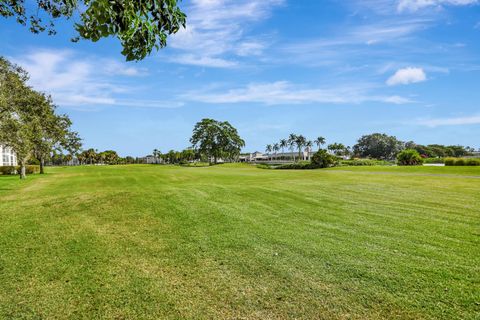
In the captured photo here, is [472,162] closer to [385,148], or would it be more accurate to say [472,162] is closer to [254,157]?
[385,148]

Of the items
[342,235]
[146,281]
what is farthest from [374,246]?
[146,281]

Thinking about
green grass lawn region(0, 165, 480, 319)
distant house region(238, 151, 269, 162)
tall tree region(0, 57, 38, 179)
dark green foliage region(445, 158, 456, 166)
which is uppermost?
tall tree region(0, 57, 38, 179)

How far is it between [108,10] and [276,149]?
603ft

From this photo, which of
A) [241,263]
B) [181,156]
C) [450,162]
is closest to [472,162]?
[450,162]

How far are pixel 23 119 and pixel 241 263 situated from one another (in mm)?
30175

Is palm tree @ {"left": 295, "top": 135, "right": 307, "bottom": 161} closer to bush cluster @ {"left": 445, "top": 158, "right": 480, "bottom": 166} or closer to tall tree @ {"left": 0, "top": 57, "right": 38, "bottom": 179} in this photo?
bush cluster @ {"left": 445, "top": 158, "right": 480, "bottom": 166}

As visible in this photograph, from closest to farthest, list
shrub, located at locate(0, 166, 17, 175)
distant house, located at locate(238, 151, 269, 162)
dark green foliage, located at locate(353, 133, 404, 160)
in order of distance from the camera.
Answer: shrub, located at locate(0, 166, 17, 175), dark green foliage, located at locate(353, 133, 404, 160), distant house, located at locate(238, 151, 269, 162)

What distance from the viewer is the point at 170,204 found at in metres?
10.7

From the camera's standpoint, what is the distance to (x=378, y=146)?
441 ft

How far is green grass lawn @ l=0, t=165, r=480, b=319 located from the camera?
3.96m

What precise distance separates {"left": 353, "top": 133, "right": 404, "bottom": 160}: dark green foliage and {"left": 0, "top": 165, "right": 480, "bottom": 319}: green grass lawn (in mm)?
136243

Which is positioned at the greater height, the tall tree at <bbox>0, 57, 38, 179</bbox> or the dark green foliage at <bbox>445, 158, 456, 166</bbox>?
the tall tree at <bbox>0, 57, 38, 179</bbox>

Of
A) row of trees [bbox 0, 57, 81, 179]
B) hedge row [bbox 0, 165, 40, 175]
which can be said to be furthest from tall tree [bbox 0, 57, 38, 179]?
hedge row [bbox 0, 165, 40, 175]

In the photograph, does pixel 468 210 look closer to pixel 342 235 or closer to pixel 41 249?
pixel 342 235
